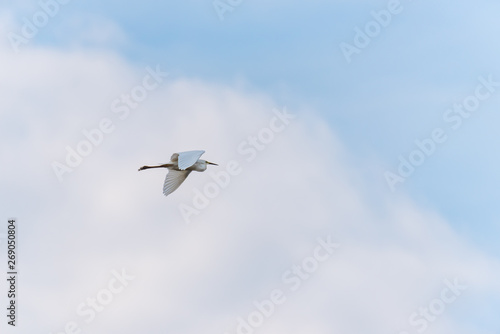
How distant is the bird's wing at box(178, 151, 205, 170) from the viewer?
36025 millimetres

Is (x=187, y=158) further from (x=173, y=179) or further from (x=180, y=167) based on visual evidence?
(x=173, y=179)

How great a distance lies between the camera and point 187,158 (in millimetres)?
36781

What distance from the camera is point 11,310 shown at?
3884 centimetres

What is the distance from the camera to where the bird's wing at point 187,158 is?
118ft

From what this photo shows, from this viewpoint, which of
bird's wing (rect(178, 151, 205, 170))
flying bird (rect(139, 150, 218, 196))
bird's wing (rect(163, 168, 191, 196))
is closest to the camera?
bird's wing (rect(178, 151, 205, 170))

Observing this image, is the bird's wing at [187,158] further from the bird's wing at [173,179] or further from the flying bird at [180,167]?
the bird's wing at [173,179]

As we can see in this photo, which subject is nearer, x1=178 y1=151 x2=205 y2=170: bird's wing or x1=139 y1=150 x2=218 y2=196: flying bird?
x1=178 y1=151 x2=205 y2=170: bird's wing

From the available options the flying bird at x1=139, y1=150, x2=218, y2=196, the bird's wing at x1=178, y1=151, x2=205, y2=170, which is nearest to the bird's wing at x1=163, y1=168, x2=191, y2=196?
the flying bird at x1=139, y1=150, x2=218, y2=196

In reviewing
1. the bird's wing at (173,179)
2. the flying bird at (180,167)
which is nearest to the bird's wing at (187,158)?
the flying bird at (180,167)

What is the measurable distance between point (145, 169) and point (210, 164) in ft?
7.36

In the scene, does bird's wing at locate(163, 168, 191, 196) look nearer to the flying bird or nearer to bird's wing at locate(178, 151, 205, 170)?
the flying bird

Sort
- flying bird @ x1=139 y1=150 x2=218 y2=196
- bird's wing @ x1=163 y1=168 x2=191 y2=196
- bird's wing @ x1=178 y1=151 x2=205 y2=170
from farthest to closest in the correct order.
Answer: bird's wing @ x1=163 y1=168 x2=191 y2=196 < flying bird @ x1=139 y1=150 x2=218 y2=196 < bird's wing @ x1=178 y1=151 x2=205 y2=170

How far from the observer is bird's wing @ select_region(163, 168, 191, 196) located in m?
37.9

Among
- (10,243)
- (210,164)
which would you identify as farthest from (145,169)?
(10,243)
